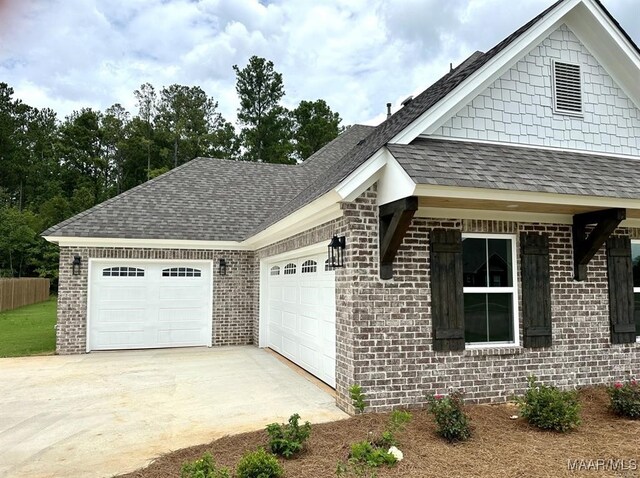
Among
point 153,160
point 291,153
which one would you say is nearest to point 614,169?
point 291,153

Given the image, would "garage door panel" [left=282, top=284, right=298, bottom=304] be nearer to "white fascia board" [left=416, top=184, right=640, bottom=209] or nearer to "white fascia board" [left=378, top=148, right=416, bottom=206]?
"white fascia board" [left=378, top=148, right=416, bottom=206]

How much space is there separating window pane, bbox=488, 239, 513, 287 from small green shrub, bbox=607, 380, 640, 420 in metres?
1.88

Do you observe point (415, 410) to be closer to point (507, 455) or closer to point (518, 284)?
point (507, 455)

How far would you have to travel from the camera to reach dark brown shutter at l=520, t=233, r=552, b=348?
6828 millimetres

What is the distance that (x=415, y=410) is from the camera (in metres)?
6.24

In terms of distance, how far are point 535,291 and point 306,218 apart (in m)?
3.72

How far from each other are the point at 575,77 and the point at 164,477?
8219 millimetres

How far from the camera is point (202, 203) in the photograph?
13852mm

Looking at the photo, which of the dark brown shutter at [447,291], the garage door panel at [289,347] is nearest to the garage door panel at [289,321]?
the garage door panel at [289,347]

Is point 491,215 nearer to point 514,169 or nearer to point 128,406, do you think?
point 514,169

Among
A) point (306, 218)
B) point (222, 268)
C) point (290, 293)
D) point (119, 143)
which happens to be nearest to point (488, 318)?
point (306, 218)

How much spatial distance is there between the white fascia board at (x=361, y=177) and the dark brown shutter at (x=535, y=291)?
8.34ft

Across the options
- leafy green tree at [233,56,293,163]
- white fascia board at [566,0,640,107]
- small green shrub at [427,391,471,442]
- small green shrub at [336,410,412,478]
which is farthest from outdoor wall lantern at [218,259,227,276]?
leafy green tree at [233,56,293,163]

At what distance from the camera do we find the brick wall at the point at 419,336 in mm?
6219
